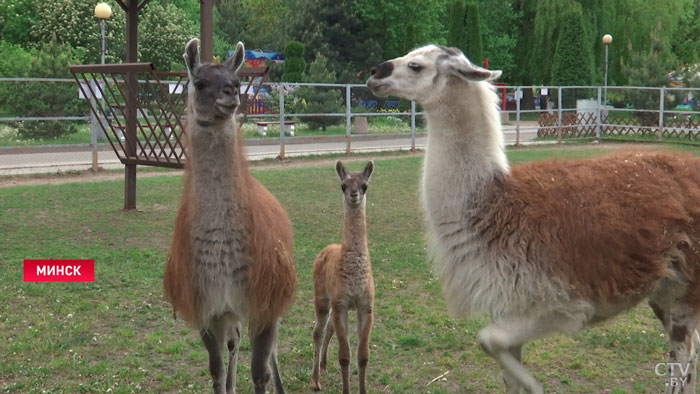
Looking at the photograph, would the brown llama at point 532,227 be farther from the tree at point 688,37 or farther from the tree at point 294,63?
the tree at point 688,37

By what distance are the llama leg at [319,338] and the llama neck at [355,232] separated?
50 centimetres

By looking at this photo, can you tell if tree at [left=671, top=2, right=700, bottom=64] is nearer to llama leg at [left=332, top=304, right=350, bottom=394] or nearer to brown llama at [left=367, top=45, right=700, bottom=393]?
brown llama at [left=367, top=45, right=700, bottom=393]

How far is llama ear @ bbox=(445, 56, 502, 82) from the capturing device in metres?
3.69

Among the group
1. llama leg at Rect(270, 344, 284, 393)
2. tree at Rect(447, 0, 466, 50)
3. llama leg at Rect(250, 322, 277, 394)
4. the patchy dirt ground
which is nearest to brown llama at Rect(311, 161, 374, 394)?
llama leg at Rect(270, 344, 284, 393)

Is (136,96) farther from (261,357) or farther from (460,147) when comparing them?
(460,147)

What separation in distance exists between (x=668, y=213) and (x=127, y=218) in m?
8.40

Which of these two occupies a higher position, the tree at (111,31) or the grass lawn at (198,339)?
the tree at (111,31)

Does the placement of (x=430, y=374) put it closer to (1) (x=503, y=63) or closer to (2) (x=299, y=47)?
(2) (x=299, y=47)

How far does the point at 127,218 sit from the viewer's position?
10523 mm

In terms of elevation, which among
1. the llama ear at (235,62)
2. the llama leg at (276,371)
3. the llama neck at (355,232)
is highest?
the llama ear at (235,62)

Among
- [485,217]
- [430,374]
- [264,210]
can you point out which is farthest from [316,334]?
[485,217]

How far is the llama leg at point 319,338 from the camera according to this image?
4.85 m

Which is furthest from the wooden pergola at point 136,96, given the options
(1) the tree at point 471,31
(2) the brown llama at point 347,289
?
(1) the tree at point 471,31

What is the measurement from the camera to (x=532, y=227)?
146 inches
